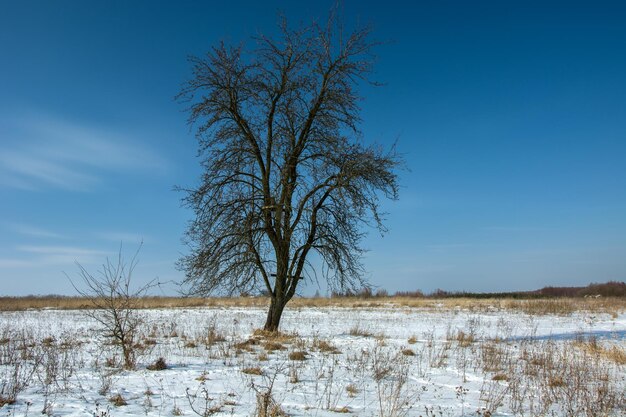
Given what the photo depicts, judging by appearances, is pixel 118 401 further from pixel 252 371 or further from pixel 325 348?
pixel 325 348

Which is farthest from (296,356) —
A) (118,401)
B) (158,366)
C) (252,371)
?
(118,401)

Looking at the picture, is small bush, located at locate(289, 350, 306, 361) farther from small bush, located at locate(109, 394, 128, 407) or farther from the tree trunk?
the tree trunk

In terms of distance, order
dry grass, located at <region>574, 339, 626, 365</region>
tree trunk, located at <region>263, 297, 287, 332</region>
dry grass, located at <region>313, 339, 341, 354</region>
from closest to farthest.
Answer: dry grass, located at <region>574, 339, 626, 365</region>, dry grass, located at <region>313, 339, 341, 354</region>, tree trunk, located at <region>263, 297, 287, 332</region>

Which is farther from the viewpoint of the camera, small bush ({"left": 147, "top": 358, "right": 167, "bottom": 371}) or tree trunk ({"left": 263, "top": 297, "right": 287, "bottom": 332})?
tree trunk ({"left": 263, "top": 297, "right": 287, "bottom": 332})

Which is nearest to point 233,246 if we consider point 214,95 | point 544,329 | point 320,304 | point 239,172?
point 239,172

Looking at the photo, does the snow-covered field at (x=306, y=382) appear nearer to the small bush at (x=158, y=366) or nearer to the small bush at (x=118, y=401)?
the small bush at (x=118, y=401)

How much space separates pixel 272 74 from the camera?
13.8 meters

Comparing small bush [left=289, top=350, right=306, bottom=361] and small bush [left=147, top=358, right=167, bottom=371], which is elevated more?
small bush [left=147, top=358, right=167, bottom=371]

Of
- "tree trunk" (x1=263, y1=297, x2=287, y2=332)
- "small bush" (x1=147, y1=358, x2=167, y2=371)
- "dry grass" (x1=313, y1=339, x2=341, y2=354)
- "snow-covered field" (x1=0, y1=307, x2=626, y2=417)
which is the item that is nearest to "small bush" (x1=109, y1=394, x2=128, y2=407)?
"snow-covered field" (x1=0, y1=307, x2=626, y2=417)

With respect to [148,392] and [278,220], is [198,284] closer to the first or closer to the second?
[278,220]

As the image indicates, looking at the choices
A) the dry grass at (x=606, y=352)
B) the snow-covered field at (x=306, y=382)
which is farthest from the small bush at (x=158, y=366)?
the dry grass at (x=606, y=352)

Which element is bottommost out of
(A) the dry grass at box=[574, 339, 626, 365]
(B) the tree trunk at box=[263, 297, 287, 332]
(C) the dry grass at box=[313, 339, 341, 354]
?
A: (A) the dry grass at box=[574, 339, 626, 365]

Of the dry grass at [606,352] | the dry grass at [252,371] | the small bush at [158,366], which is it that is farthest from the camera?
the dry grass at [606,352]

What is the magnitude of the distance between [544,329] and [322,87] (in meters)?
11.8
